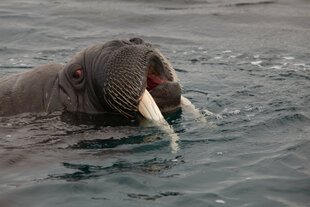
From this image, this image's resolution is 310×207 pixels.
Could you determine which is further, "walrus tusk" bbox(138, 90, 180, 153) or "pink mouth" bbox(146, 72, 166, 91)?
"pink mouth" bbox(146, 72, 166, 91)

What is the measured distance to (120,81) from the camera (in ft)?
20.2

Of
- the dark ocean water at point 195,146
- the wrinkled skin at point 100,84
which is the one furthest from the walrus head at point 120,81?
the dark ocean water at point 195,146

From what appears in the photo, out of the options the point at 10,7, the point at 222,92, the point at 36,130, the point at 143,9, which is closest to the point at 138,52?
the point at 36,130

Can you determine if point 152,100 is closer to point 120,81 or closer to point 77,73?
point 120,81

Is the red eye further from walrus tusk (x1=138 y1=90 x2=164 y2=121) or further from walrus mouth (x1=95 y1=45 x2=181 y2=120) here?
walrus tusk (x1=138 y1=90 x2=164 y2=121)

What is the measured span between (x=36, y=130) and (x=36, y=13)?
9880 mm

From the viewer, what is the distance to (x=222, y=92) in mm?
8750

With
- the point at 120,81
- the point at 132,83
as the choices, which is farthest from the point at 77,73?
the point at 132,83

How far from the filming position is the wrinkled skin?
618cm

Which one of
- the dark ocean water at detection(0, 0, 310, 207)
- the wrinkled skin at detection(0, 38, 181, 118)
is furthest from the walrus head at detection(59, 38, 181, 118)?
the dark ocean water at detection(0, 0, 310, 207)

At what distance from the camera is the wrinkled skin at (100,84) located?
6.18 m

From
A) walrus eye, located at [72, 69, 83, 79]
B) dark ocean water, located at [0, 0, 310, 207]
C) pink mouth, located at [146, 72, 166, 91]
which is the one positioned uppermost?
walrus eye, located at [72, 69, 83, 79]

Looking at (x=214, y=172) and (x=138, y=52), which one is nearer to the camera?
(x=214, y=172)

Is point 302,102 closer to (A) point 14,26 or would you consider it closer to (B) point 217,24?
(B) point 217,24
